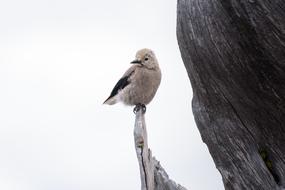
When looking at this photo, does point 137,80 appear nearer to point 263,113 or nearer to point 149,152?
point 149,152

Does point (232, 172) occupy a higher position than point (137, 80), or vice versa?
point (137, 80)

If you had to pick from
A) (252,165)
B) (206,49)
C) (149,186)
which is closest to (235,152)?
(252,165)

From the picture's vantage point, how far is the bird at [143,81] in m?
12.3

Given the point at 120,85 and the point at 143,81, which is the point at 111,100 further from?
the point at 143,81

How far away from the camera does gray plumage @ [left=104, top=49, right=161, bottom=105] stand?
12.3 meters

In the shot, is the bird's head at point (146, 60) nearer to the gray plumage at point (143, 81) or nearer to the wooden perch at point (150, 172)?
the gray plumage at point (143, 81)

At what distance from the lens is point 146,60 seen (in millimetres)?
12438

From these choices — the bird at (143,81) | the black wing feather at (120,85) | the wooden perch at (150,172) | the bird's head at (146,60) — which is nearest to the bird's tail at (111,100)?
the black wing feather at (120,85)

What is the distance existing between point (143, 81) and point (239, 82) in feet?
25.7

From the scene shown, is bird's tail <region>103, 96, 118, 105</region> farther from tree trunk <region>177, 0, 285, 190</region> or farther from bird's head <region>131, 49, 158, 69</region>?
tree trunk <region>177, 0, 285, 190</region>

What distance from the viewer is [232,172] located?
16.4 ft

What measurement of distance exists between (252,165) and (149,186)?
1.69m

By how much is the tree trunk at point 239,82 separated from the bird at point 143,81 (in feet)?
23.5

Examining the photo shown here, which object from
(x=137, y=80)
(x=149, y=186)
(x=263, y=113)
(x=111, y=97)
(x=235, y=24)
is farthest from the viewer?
(x=111, y=97)
